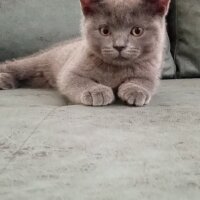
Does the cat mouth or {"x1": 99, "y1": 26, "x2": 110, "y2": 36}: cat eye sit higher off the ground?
{"x1": 99, "y1": 26, "x2": 110, "y2": 36}: cat eye

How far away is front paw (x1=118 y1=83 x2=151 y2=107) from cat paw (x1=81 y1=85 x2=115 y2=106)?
4cm

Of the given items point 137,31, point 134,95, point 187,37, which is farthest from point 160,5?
point 187,37

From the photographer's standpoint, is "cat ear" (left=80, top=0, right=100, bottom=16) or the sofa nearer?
the sofa

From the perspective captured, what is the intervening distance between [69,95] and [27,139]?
584 millimetres

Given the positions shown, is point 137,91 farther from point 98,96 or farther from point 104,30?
point 104,30

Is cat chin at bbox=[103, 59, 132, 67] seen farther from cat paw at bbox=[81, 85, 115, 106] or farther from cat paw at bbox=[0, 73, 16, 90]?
cat paw at bbox=[0, 73, 16, 90]

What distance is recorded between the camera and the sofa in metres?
0.96

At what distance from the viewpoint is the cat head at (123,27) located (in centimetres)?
172

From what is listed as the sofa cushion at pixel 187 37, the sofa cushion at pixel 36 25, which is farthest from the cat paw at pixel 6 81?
the sofa cushion at pixel 187 37

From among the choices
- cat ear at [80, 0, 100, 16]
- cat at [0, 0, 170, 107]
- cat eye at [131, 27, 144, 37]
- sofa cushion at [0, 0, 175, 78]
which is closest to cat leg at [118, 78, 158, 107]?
cat at [0, 0, 170, 107]

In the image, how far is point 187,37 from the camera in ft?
7.70

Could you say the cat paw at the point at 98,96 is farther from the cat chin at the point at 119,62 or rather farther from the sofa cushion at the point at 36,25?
the sofa cushion at the point at 36,25

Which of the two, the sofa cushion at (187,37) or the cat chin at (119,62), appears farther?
the sofa cushion at (187,37)

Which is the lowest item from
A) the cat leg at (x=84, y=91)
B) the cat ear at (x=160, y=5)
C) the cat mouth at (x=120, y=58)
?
the cat leg at (x=84, y=91)
